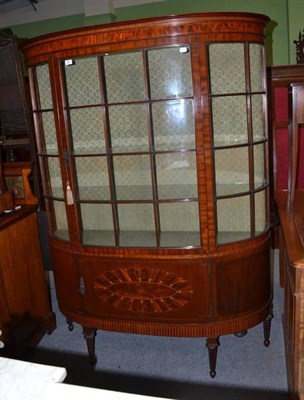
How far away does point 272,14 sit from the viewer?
5.02m

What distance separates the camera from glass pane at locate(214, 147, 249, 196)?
1.87m

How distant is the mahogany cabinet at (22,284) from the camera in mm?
2049

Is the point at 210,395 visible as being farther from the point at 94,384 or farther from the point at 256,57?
the point at 256,57

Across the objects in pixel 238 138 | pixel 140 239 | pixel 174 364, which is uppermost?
pixel 238 138

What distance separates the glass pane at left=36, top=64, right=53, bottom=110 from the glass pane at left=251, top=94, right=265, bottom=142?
964 mm

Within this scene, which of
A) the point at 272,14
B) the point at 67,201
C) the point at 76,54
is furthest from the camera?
the point at 272,14

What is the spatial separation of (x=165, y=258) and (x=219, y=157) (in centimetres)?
53

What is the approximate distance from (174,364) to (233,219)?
2.71ft

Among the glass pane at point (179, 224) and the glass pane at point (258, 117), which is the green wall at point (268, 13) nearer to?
the glass pane at point (258, 117)

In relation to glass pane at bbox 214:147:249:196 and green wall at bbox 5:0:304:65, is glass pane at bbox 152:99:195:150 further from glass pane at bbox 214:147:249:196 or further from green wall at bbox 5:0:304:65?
green wall at bbox 5:0:304:65

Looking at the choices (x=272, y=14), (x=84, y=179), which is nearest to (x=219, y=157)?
(x=84, y=179)

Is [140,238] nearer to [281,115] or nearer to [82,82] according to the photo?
[82,82]

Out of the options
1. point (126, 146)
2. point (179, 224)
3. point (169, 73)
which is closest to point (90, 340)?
point (179, 224)

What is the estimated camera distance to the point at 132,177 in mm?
1995
